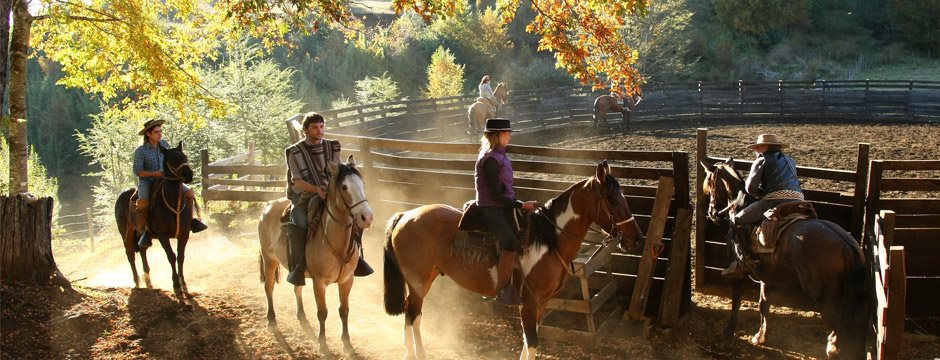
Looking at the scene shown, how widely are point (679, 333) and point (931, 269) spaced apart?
2819mm

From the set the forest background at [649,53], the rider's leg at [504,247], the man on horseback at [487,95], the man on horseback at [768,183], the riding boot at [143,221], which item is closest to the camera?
the rider's leg at [504,247]

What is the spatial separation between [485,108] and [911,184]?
17.8 m

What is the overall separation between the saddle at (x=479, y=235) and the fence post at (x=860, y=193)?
12.3 ft

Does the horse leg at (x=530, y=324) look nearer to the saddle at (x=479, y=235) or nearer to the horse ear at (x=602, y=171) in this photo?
the saddle at (x=479, y=235)

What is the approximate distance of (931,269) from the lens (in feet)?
25.6

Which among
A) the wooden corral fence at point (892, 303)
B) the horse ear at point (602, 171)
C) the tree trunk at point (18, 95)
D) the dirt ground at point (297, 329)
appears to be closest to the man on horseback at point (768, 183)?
the dirt ground at point (297, 329)

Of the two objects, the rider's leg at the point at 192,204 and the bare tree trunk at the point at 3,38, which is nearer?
the bare tree trunk at the point at 3,38

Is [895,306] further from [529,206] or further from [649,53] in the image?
[649,53]

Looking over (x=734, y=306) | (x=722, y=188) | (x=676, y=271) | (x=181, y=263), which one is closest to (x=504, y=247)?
(x=676, y=271)

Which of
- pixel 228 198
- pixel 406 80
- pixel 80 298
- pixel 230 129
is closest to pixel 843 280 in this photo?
pixel 80 298

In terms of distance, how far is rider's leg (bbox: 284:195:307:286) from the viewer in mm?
7543

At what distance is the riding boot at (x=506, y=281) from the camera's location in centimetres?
660

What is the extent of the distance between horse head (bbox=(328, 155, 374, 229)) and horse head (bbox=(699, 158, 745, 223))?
4.08m

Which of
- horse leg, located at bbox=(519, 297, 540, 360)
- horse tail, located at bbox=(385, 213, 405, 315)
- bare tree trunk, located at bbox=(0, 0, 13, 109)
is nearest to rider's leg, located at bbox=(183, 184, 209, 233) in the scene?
bare tree trunk, located at bbox=(0, 0, 13, 109)
